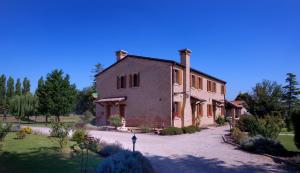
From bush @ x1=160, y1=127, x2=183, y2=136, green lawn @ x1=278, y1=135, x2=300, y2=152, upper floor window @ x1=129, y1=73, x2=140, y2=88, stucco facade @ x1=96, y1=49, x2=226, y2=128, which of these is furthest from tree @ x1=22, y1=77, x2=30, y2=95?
green lawn @ x1=278, y1=135, x2=300, y2=152

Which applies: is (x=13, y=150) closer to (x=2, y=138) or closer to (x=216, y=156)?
(x=2, y=138)

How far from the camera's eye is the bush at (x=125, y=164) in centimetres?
595

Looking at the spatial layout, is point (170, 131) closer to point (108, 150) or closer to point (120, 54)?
point (108, 150)

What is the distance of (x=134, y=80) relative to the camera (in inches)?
1042

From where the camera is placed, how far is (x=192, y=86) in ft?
89.9

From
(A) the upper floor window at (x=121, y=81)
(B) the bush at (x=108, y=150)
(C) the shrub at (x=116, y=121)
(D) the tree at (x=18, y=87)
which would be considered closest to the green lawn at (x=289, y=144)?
(B) the bush at (x=108, y=150)

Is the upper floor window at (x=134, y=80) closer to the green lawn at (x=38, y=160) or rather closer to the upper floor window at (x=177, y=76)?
the upper floor window at (x=177, y=76)

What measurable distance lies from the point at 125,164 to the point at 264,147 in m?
8.57

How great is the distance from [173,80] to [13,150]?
1505cm

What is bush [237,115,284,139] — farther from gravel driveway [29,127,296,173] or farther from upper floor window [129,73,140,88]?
upper floor window [129,73,140,88]

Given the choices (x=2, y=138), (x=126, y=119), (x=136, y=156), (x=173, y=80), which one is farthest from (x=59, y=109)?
(x=136, y=156)

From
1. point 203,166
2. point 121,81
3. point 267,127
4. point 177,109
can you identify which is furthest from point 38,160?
point 121,81

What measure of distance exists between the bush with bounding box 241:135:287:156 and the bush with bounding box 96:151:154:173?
7721 millimetres

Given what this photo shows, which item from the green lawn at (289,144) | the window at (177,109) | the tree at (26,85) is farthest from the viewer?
the tree at (26,85)
